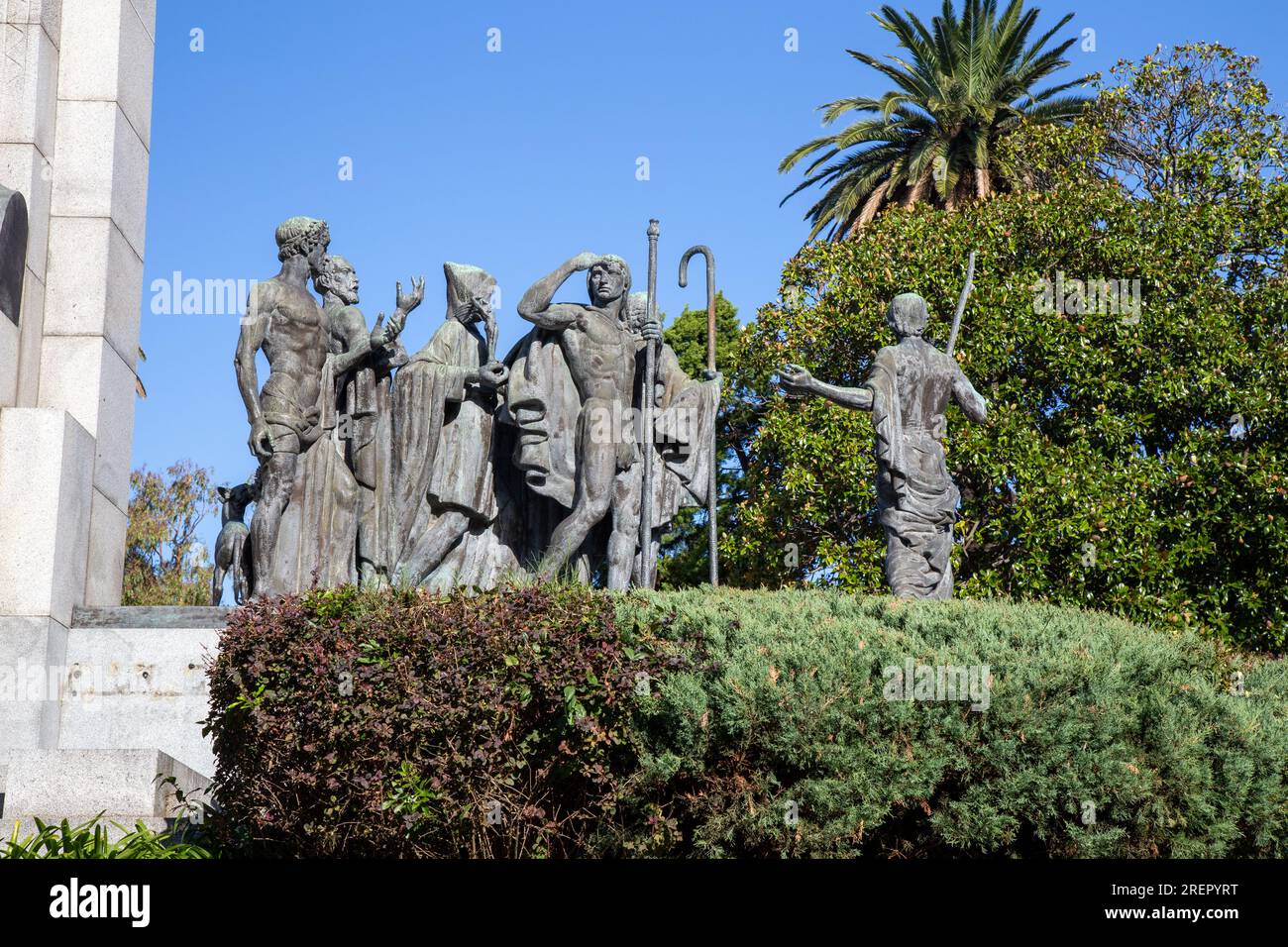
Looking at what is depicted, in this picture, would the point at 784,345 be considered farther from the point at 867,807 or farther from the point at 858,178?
the point at 867,807

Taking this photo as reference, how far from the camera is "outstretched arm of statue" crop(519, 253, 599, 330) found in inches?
489

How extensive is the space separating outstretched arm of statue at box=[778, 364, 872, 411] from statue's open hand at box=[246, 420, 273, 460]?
399cm

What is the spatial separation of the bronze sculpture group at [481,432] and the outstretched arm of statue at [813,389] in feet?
1.03

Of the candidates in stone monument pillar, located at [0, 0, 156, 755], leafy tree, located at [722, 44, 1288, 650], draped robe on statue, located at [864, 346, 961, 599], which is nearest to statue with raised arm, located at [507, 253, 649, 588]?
draped robe on statue, located at [864, 346, 961, 599]

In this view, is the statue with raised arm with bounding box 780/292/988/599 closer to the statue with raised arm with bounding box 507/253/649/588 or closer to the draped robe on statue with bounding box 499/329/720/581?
the draped robe on statue with bounding box 499/329/720/581

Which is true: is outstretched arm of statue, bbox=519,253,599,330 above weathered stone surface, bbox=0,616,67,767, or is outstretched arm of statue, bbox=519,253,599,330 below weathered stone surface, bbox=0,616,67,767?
above

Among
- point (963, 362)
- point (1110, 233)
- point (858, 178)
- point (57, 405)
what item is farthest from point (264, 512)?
point (858, 178)

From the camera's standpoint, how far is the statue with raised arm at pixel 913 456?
11.7 m

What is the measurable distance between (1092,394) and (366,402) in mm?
12826

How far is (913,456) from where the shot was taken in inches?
463

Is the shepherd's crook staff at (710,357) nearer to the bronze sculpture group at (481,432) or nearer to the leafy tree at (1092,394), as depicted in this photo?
the bronze sculpture group at (481,432)

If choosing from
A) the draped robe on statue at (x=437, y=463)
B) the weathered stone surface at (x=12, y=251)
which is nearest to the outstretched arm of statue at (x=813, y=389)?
the draped robe on statue at (x=437, y=463)

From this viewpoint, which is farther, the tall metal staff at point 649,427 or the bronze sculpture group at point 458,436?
the bronze sculpture group at point 458,436

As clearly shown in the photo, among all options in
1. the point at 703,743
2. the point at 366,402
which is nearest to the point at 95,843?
the point at 703,743
